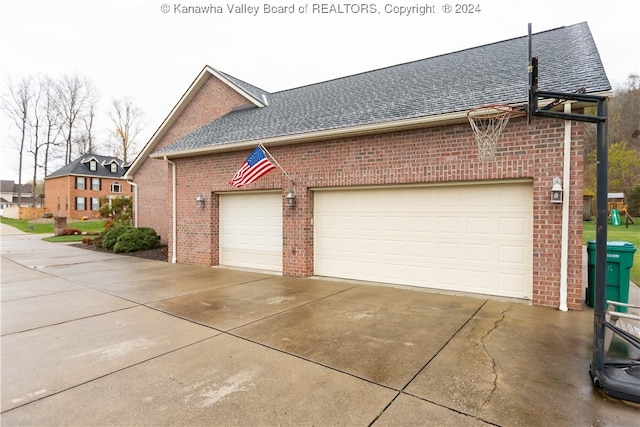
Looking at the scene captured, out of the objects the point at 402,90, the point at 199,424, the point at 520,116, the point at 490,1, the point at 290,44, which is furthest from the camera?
the point at 290,44

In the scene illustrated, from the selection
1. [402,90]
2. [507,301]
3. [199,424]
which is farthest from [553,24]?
[199,424]

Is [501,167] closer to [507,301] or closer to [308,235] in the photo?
[507,301]

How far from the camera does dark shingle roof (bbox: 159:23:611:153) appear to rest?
589cm

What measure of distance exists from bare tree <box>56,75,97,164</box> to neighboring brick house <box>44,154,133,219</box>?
4.08m

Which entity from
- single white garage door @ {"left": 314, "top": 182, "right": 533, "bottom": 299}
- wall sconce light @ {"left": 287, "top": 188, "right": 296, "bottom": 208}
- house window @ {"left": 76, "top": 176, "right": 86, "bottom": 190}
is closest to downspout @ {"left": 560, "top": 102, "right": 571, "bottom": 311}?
single white garage door @ {"left": 314, "top": 182, "right": 533, "bottom": 299}

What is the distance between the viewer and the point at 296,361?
337cm

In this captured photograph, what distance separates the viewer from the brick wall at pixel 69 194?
33.8 m

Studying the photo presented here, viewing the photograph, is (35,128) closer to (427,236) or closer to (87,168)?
(87,168)

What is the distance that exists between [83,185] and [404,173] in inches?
1548

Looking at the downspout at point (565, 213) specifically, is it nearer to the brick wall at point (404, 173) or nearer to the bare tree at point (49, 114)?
the brick wall at point (404, 173)

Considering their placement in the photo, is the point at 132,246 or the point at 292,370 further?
the point at 132,246

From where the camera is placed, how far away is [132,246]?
504 inches

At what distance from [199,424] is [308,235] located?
5541 mm

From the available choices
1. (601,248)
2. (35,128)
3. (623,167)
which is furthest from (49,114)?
(623,167)
